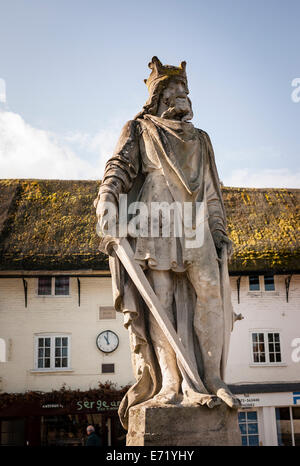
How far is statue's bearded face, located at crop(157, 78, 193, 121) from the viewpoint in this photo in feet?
17.7

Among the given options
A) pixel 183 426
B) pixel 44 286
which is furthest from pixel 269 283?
pixel 183 426

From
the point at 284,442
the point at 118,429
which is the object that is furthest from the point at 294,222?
the point at 118,429

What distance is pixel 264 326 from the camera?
2536 centimetres

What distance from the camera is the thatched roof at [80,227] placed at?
24.3 m

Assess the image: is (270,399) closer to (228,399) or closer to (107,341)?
(107,341)

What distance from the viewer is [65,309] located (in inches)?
980

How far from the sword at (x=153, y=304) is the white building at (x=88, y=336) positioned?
1938 cm

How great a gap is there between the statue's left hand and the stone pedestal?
141 cm

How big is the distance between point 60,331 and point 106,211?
2054cm

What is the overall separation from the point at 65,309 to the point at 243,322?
7.67 m

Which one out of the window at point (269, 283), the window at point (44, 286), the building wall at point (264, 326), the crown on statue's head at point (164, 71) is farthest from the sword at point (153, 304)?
the window at point (269, 283)

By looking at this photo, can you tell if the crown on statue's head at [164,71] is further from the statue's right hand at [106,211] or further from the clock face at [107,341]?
the clock face at [107,341]

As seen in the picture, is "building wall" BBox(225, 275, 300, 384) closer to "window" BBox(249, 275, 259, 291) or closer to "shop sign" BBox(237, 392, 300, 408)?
"window" BBox(249, 275, 259, 291)
